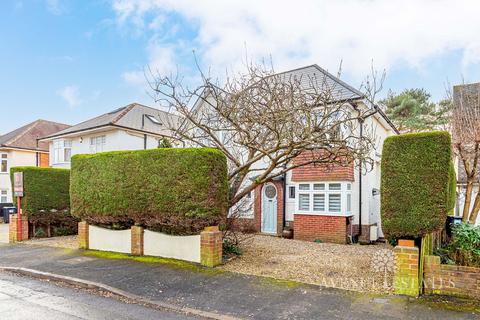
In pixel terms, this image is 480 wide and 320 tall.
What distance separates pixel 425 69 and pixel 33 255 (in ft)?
49.8

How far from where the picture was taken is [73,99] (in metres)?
17.2

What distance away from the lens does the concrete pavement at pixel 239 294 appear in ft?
16.2

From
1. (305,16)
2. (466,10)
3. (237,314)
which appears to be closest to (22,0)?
(305,16)

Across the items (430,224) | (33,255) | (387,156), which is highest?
(387,156)

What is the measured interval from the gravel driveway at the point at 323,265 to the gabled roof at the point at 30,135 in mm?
24714

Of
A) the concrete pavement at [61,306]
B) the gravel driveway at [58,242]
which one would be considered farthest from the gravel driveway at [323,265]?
the gravel driveway at [58,242]

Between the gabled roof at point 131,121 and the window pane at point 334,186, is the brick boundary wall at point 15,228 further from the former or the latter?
the window pane at point 334,186

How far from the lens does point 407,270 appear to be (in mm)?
5656

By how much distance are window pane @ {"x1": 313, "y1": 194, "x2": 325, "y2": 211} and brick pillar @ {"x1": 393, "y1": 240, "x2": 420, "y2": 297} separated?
23.2 feet

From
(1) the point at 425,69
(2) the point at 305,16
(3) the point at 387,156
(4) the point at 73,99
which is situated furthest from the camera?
(4) the point at 73,99

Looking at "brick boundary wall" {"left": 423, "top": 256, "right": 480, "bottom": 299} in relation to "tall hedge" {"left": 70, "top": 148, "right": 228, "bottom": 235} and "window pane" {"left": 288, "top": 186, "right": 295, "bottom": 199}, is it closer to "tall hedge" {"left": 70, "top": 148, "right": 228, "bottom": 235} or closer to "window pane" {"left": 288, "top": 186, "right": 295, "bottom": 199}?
"tall hedge" {"left": 70, "top": 148, "right": 228, "bottom": 235}

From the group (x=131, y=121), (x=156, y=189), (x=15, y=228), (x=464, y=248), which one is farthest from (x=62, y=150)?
(x=464, y=248)

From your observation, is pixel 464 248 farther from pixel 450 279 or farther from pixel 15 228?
pixel 15 228

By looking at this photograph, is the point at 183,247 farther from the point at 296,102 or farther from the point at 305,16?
the point at 305,16
